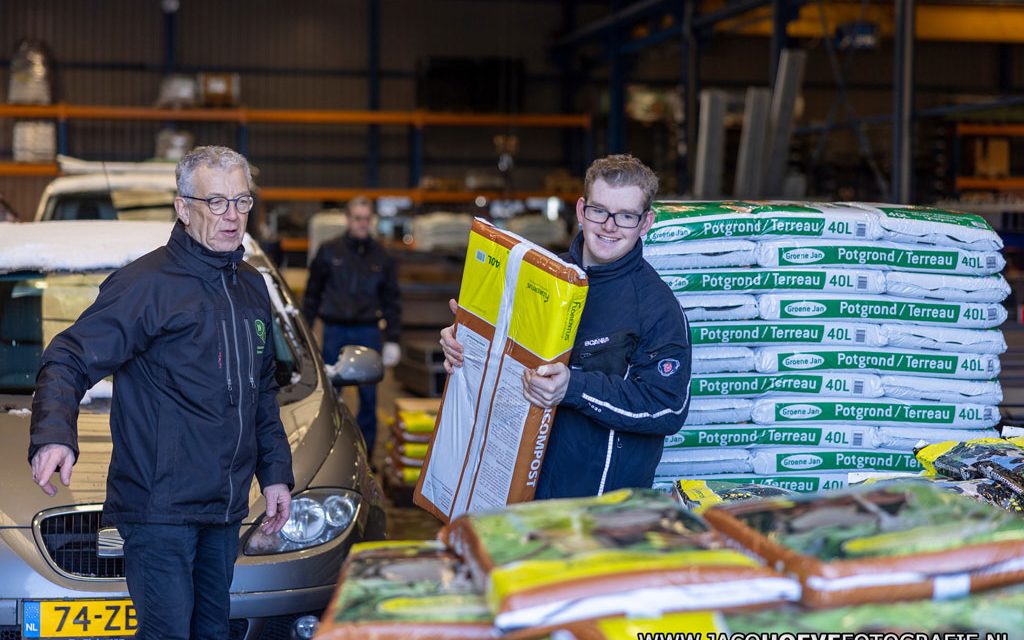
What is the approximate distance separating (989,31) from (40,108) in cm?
1323

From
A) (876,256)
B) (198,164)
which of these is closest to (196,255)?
(198,164)

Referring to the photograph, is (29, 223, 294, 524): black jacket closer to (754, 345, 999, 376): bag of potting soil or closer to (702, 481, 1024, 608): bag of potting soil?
(702, 481, 1024, 608): bag of potting soil

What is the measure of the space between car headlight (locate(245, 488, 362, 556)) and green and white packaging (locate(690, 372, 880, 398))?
43.3 inches

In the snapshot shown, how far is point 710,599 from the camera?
1.66 m

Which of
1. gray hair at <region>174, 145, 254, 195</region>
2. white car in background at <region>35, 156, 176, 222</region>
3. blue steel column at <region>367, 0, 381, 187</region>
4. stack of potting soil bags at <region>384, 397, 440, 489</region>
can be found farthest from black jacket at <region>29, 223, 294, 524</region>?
blue steel column at <region>367, 0, 381, 187</region>

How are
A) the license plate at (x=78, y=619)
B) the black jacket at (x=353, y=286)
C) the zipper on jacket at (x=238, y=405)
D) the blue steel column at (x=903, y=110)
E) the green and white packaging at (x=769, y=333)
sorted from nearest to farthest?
the zipper on jacket at (x=238, y=405) → the license plate at (x=78, y=619) → the green and white packaging at (x=769, y=333) → the black jacket at (x=353, y=286) → the blue steel column at (x=903, y=110)

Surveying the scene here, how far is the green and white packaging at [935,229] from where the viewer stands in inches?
143

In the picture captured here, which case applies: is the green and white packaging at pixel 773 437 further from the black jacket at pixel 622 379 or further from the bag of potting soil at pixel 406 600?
the bag of potting soil at pixel 406 600

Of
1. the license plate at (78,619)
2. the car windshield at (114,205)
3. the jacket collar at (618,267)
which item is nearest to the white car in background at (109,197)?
the car windshield at (114,205)

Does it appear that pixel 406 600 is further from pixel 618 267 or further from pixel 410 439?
pixel 410 439

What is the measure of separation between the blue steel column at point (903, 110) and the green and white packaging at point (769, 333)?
662cm

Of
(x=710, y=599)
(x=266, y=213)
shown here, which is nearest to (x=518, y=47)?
(x=266, y=213)

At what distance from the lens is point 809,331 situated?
3.62 m

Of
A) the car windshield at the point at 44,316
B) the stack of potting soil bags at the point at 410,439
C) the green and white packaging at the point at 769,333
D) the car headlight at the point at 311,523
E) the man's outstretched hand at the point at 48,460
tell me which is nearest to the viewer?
the man's outstretched hand at the point at 48,460
